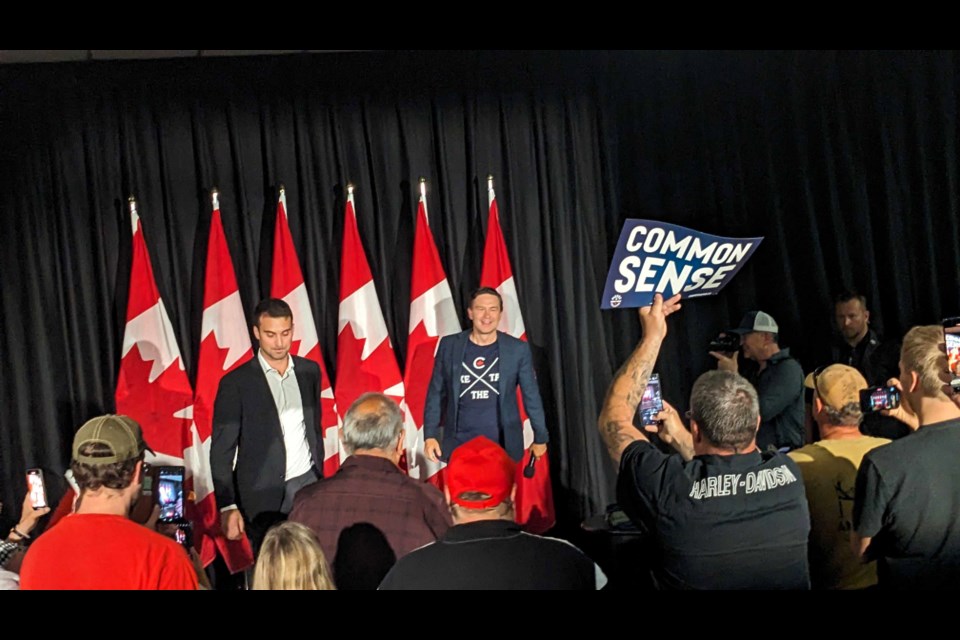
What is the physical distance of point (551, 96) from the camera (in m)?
5.86

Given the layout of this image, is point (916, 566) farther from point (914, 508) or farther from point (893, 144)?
point (893, 144)

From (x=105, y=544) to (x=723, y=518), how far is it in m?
1.43

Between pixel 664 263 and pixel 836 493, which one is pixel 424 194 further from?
pixel 836 493

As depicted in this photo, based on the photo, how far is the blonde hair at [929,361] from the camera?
2.63 meters

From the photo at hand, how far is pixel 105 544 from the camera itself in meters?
2.25

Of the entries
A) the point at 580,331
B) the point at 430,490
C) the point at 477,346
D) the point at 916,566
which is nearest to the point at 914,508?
the point at 916,566

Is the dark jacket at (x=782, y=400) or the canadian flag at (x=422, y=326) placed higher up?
the canadian flag at (x=422, y=326)

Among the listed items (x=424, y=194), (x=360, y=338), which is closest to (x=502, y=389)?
(x=360, y=338)

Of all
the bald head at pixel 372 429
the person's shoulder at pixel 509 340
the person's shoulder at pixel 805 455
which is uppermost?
the person's shoulder at pixel 509 340

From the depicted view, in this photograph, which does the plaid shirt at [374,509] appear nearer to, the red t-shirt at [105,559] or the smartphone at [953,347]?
the red t-shirt at [105,559]

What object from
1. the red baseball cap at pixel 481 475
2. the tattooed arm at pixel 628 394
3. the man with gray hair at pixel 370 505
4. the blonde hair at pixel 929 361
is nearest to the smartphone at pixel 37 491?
the man with gray hair at pixel 370 505

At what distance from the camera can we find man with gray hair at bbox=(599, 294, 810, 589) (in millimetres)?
2367

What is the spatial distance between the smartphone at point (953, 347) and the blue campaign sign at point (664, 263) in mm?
1172

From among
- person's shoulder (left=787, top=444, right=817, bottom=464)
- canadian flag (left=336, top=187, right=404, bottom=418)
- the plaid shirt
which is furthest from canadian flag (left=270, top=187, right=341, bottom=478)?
person's shoulder (left=787, top=444, right=817, bottom=464)
